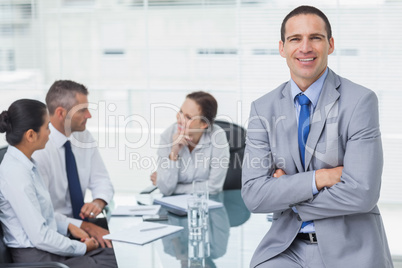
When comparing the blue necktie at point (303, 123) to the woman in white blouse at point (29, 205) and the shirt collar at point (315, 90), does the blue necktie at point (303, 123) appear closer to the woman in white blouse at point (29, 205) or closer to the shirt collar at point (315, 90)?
the shirt collar at point (315, 90)

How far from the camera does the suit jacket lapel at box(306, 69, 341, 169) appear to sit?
1862 millimetres

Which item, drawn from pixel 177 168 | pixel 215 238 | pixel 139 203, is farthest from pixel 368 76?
pixel 215 238

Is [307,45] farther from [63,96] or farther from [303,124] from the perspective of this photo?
[63,96]

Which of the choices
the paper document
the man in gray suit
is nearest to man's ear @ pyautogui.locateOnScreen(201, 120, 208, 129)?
the paper document

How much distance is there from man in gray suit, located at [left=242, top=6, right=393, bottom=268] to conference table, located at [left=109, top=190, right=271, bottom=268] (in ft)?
0.71

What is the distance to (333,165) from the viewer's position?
1.91m

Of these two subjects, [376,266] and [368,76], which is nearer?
[376,266]

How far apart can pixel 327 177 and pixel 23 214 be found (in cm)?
133

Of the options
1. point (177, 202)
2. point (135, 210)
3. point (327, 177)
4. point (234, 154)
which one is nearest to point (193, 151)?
point (234, 154)

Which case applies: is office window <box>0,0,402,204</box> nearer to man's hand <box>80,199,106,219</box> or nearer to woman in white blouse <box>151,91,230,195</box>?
woman in white blouse <box>151,91,230,195</box>

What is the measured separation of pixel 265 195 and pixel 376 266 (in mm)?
449

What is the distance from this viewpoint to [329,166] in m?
Result: 1.91

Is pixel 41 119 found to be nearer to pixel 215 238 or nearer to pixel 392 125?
pixel 215 238

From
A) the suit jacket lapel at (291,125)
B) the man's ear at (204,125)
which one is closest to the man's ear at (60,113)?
the man's ear at (204,125)
